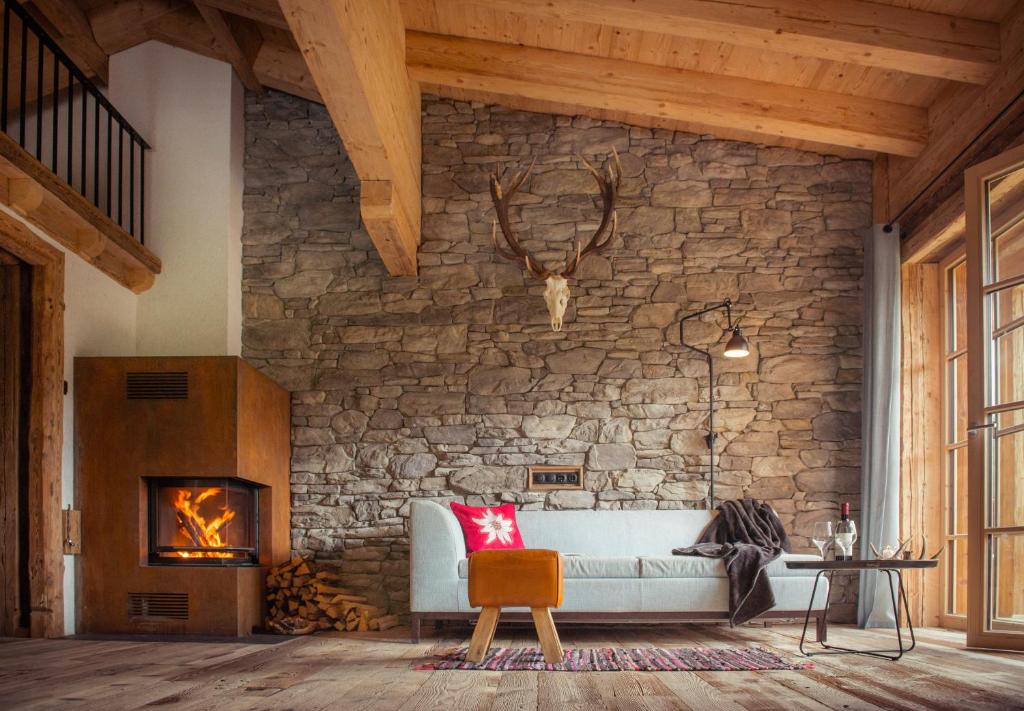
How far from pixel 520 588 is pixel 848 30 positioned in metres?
3.28

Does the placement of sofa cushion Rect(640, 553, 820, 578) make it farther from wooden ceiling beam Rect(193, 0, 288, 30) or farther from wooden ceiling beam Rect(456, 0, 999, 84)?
wooden ceiling beam Rect(193, 0, 288, 30)

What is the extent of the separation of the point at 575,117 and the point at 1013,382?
367 cm

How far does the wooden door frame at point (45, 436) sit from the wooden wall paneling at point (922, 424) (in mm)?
5067

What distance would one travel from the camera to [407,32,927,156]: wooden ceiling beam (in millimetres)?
6465

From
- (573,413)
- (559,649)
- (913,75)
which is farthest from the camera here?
(573,413)

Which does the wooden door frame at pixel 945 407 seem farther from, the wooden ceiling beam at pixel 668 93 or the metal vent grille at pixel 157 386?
the metal vent grille at pixel 157 386

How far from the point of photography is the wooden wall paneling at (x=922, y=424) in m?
6.50

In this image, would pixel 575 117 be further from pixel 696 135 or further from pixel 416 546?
pixel 416 546

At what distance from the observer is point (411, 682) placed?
12.7 ft

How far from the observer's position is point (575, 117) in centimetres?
743

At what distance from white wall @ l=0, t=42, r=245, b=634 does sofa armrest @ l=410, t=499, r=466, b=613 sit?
2.25m

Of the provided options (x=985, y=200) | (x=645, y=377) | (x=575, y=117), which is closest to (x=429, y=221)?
(x=575, y=117)

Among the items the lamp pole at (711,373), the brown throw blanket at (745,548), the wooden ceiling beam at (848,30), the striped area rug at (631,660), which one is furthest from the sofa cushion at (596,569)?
the wooden ceiling beam at (848,30)

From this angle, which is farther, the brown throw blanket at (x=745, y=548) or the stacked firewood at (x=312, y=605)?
the stacked firewood at (x=312, y=605)
